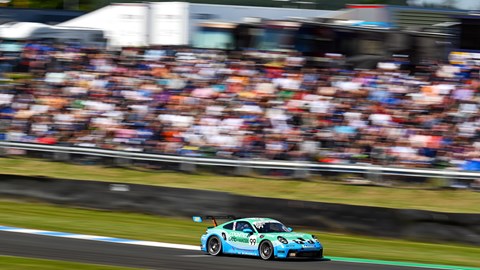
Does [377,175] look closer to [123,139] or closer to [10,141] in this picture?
[123,139]

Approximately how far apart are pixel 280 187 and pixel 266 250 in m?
5.39

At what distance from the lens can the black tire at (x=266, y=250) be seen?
10665 millimetres

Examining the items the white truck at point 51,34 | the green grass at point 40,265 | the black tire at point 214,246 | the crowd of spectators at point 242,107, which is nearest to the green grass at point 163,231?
the black tire at point 214,246

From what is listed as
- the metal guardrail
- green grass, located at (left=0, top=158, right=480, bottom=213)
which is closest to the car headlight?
green grass, located at (left=0, top=158, right=480, bottom=213)

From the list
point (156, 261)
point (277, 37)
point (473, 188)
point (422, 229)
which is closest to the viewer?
point (156, 261)

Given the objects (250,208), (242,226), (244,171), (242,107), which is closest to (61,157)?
(242,107)

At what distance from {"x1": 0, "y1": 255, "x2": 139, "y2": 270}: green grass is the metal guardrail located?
6887 millimetres

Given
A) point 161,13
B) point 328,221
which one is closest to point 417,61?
point 328,221

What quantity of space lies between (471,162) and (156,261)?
7.36 m

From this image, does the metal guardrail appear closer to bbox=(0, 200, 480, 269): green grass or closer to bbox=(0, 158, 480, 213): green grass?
bbox=(0, 158, 480, 213): green grass

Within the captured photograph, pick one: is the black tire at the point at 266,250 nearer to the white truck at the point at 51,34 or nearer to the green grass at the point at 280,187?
the green grass at the point at 280,187

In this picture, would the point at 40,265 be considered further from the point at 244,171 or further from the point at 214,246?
the point at 244,171

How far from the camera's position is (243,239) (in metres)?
10.9

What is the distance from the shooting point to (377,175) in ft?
51.6
